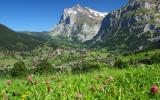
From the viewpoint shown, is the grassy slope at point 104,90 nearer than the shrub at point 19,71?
Yes

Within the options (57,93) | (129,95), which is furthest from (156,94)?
(57,93)

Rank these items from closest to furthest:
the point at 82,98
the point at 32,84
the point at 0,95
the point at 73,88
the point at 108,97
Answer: the point at 82,98 < the point at 108,97 < the point at 0,95 < the point at 73,88 < the point at 32,84

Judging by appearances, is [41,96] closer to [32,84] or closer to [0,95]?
[0,95]

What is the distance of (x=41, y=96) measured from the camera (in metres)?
9.16

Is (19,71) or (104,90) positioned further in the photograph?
(19,71)

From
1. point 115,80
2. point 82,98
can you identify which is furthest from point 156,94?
point 115,80

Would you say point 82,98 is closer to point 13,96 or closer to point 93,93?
point 93,93

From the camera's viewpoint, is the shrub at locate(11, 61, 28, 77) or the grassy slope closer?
the grassy slope

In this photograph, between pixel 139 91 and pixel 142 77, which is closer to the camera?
pixel 139 91

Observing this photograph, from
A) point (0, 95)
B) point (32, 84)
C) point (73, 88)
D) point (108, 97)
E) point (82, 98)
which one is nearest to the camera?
point (82, 98)

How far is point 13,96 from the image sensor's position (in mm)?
11000

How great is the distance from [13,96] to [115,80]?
3.70 meters

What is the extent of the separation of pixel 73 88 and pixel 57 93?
1.34 metres

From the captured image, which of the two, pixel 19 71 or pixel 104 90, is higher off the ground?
pixel 104 90
